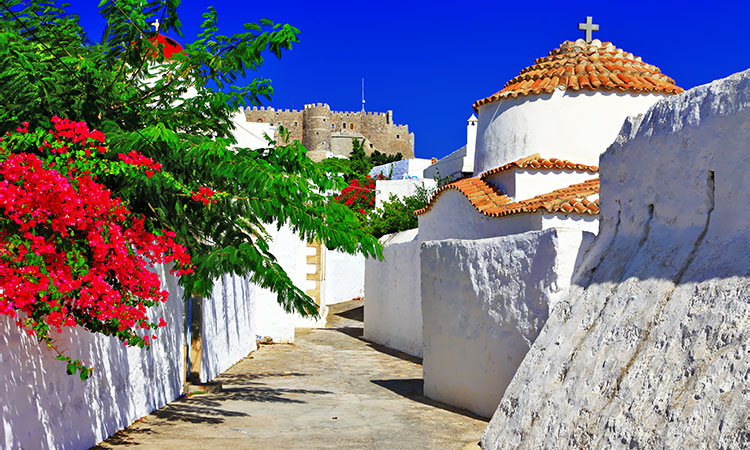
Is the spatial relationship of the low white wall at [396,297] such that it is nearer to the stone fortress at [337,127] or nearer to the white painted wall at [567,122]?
the white painted wall at [567,122]

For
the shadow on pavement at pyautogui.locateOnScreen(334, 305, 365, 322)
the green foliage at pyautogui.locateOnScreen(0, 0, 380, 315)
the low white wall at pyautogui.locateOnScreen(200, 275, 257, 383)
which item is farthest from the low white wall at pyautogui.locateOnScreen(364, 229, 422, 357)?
the green foliage at pyautogui.locateOnScreen(0, 0, 380, 315)

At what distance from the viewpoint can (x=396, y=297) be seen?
18.8 metres

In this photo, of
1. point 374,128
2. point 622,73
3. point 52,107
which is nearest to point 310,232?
point 52,107

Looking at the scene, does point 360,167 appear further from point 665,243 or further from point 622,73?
point 665,243

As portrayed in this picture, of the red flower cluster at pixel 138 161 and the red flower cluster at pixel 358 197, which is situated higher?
the red flower cluster at pixel 358 197

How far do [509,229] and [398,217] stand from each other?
1347 cm

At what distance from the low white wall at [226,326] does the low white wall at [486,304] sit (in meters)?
3.41

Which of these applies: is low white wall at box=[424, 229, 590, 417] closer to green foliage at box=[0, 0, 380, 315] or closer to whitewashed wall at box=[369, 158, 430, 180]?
green foliage at box=[0, 0, 380, 315]

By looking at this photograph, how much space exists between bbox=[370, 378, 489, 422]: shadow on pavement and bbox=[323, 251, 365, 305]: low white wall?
21.0m

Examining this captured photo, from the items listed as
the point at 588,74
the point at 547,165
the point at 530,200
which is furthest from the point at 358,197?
the point at 530,200

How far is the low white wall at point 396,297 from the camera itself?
1722cm

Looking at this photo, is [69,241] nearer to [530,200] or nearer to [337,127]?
[530,200]

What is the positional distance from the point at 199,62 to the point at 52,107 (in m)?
1.54

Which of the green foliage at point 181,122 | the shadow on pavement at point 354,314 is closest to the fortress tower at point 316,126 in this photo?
the shadow on pavement at point 354,314
